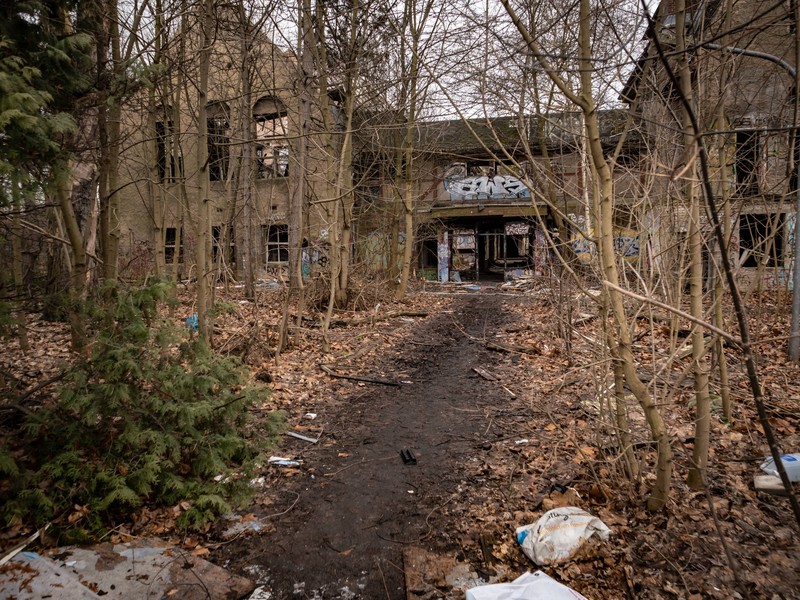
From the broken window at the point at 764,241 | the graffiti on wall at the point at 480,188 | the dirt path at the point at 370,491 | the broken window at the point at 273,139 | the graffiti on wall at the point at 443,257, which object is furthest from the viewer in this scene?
the graffiti on wall at the point at 443,257

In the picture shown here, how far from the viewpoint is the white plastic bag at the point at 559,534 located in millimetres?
3047

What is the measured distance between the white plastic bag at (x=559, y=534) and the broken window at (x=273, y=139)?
4.61 meters

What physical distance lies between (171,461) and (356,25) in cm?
936

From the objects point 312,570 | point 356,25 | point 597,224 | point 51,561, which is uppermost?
point 356,25

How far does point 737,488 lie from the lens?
12.4ft

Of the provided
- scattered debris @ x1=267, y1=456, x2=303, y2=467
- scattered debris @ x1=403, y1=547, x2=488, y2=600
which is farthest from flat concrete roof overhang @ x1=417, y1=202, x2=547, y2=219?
scattered debris @ x1=403, y1=547, x2=488, y2=600

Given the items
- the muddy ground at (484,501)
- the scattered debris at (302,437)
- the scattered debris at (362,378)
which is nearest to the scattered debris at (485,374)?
the muddy ground at (484,501)

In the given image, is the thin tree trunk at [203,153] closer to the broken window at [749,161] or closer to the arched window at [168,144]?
the arched window at [168,144]

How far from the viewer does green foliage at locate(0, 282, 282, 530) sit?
338cm

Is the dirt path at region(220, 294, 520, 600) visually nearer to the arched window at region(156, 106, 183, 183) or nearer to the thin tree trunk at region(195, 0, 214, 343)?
the thin tree trunk at region(195, 0, 214, 343)

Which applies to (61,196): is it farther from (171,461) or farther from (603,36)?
(603,36)

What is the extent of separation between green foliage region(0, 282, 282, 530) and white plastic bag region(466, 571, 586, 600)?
2.03 metres

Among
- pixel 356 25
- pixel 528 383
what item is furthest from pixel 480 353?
pixel 356 25

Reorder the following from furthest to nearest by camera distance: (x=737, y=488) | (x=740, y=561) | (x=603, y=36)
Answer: (x=603, y=36) → (x=737, y=488) → (x=740, y=561)
